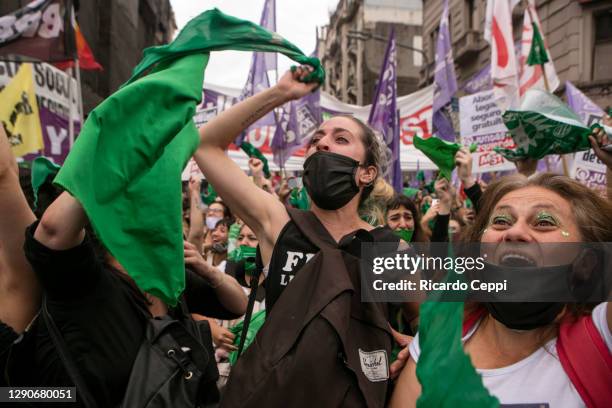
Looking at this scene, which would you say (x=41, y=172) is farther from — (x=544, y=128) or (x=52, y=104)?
(x=52, y=104)

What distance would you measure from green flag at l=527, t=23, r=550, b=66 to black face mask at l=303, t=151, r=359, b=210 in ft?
15.4

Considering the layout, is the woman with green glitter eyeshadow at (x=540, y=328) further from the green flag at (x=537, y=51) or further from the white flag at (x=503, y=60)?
the white flag at (x=503, y=60)

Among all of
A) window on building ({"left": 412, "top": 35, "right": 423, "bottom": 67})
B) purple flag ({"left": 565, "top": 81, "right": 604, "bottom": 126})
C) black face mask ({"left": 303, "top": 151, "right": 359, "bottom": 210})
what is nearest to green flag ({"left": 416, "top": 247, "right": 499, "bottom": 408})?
black face mask ({"left": 303, "top": 151, "right": 359, "bottom": 210})

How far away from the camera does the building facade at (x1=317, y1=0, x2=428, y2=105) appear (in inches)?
1689

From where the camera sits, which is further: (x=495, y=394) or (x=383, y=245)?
(x=383, y=245)

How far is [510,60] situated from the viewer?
6832mm

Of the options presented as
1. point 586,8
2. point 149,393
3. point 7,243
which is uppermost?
point 586,8

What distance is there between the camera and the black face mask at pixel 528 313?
1337 millimetres

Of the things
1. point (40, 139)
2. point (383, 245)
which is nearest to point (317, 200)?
point (383, 245)

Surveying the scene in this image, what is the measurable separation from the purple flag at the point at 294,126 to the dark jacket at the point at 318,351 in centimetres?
700

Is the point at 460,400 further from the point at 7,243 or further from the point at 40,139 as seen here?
the point at 40,139

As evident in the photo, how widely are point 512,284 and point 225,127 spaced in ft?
4.37

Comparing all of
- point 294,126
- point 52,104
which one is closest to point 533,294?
point 52,104

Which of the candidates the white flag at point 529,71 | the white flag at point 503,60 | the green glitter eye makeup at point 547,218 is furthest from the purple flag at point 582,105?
the green glitter eye makeup at point 547,218
